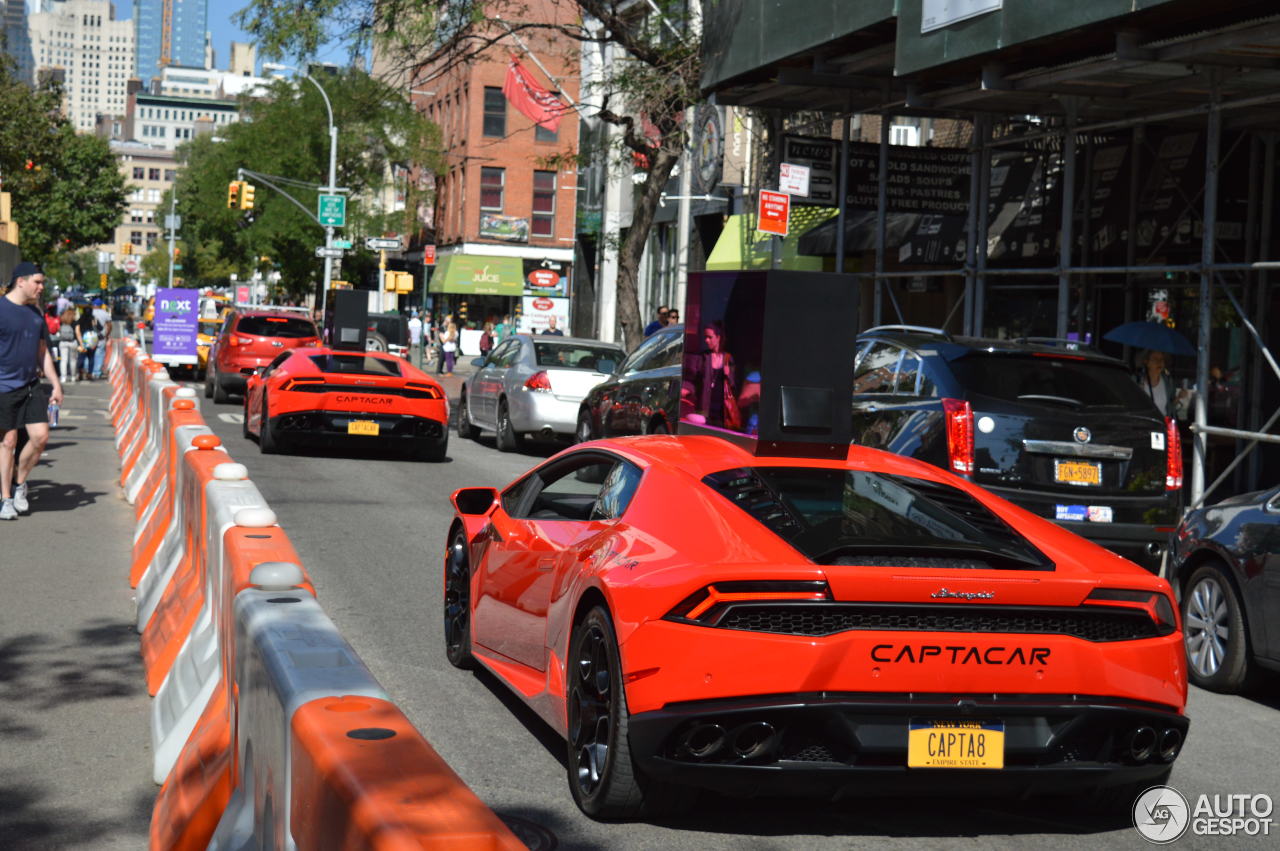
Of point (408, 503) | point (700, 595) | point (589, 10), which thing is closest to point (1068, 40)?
point (408, 503)

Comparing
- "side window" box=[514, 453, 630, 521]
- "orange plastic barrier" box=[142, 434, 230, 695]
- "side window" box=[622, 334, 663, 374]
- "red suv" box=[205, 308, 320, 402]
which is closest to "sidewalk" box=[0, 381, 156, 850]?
"orange plastic barrier" box=[142, 434, 230, 695]

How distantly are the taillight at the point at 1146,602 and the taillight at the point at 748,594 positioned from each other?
93 cm

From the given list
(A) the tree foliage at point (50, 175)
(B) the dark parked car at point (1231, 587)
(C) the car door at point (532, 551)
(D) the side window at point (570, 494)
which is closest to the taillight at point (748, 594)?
(C) the car door at point (532, 551)

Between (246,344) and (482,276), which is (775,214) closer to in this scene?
(246,344)

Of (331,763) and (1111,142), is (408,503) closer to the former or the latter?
(1111,142)

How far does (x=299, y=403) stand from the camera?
58.4 ft

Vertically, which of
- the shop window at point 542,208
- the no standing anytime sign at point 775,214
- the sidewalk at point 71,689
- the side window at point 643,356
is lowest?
the sidewalk at point 71,689

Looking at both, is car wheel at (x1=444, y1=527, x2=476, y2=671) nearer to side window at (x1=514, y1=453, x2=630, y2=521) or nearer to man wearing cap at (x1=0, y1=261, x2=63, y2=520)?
side window at (x1=514, y1=453, x2=630, y2=521)

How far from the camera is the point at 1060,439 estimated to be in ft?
34.3

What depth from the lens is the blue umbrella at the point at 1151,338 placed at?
1573cm

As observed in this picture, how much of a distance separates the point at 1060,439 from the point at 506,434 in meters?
11.2

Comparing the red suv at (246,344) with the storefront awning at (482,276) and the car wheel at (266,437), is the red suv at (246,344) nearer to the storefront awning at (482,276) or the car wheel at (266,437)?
the car wheel at (266,437)

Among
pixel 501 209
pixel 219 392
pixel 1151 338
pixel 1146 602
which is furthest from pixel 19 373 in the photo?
pixel 501 209

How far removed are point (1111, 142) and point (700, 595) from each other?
1649 centimetres
